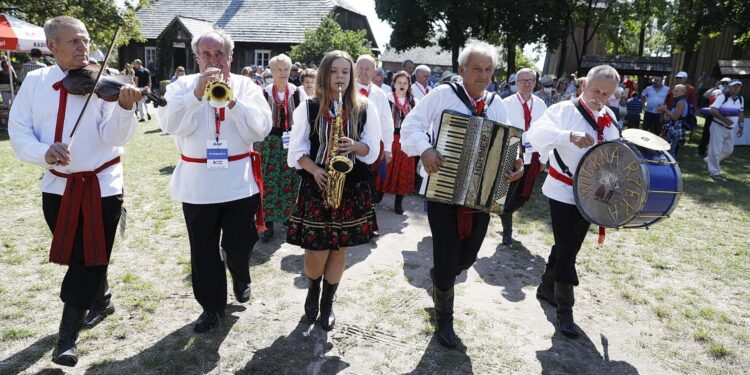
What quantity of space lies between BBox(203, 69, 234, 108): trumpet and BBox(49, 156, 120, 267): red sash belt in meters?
0.90

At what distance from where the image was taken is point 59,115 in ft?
10.3

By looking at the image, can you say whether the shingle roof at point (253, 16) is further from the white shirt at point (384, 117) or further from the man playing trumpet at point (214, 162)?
the man playing trumpet at point (214, 162)

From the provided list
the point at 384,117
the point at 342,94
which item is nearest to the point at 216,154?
the point at 342,94

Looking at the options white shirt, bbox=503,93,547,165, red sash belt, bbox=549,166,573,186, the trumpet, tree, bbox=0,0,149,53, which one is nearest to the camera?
the trumpet

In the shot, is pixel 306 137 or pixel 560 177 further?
pixel 560 177

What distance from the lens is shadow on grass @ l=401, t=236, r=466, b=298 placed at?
4.93m

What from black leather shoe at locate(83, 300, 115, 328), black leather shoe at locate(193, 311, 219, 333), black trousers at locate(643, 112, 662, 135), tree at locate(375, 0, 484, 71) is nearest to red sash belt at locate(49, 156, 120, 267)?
black leather shoe at locate(83, 300, 115, 328)

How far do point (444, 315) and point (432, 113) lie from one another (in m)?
1.47

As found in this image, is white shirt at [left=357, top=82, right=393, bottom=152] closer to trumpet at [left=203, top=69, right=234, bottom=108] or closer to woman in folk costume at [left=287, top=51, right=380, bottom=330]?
woman in folk costume at [left=287, top=51, right=380, bottom=330]

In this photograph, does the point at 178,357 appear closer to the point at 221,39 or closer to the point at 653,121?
the point at 221,39

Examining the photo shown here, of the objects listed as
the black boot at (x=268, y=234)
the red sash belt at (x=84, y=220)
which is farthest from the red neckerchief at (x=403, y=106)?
the red sash belt at (x=84, y=220)

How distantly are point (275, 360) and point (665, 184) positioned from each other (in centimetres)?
288

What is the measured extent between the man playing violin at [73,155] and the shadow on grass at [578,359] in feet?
10.0

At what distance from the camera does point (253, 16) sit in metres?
35.0
